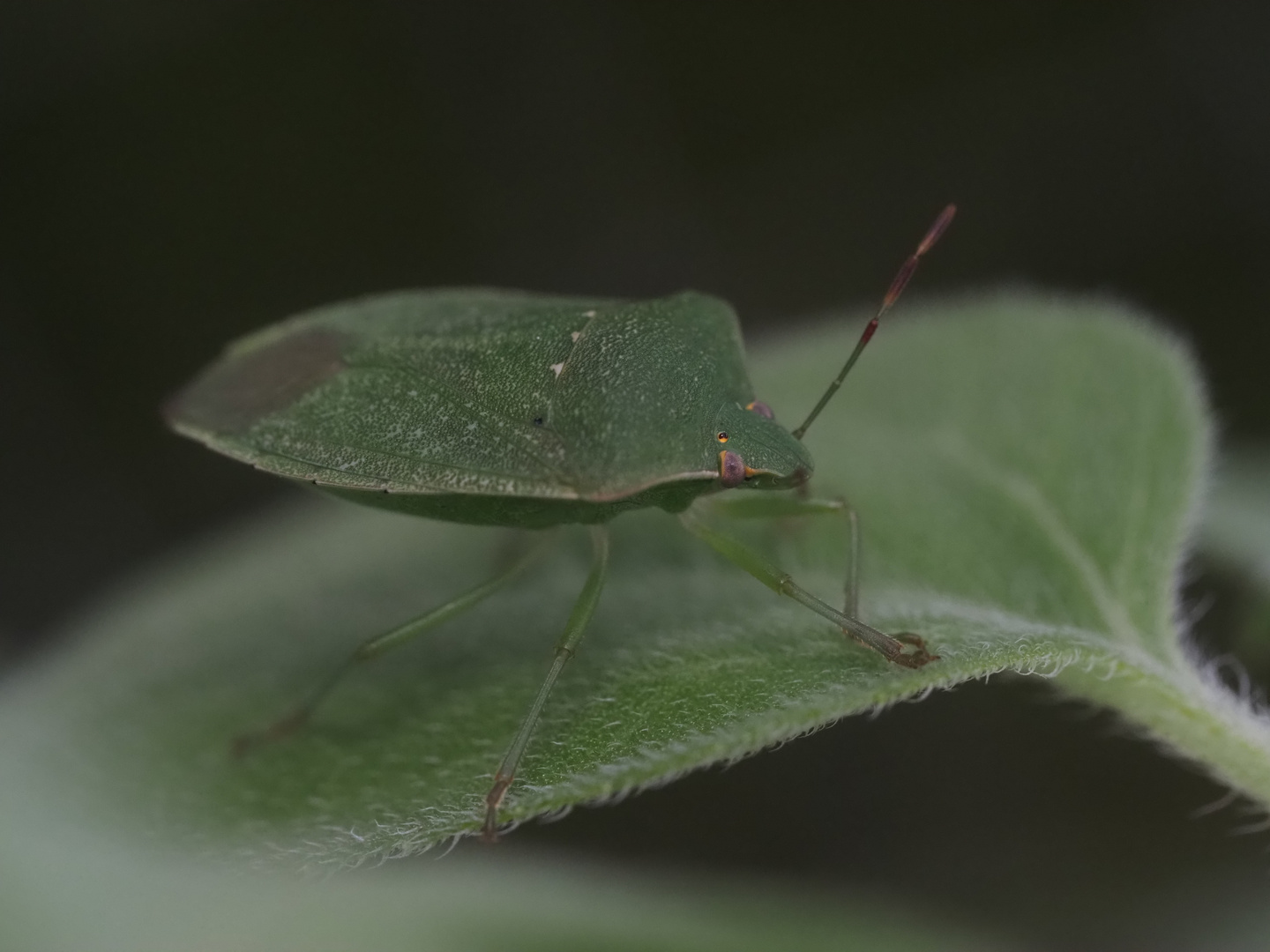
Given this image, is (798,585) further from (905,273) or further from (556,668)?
(905,273)

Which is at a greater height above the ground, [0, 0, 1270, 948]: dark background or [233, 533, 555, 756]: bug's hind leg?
[0, 0, 1270, 948]: dark background

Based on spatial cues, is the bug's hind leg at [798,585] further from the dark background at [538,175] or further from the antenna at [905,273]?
the dark background at [538,175]

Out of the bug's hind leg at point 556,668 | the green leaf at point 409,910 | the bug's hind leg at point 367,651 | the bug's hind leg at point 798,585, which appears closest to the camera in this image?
the green leaf at point 409,910

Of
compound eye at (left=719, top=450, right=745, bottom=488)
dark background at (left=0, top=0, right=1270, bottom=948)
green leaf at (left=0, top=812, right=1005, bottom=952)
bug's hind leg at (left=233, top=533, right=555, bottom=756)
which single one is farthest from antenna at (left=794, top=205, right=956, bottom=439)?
dark background at (left=0, top=0, right=1270, bottom=948)

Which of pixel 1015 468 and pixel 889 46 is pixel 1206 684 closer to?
pixel 1015 468

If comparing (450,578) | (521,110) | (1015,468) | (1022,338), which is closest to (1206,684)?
(1015,468)

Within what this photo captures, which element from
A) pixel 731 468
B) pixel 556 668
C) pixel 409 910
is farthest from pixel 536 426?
pixel 409 910

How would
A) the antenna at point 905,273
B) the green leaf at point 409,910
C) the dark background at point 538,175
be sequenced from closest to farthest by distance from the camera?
1. the green leaf at point 409,910
2. the antenna at point 905,273
3. the dark background at point 538,175

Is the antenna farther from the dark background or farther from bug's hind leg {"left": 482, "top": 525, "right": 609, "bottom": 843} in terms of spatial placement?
the dark background

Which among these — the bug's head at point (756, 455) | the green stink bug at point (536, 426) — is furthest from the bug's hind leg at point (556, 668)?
the bug's head at point (756, 455)
